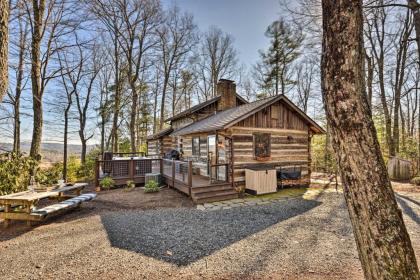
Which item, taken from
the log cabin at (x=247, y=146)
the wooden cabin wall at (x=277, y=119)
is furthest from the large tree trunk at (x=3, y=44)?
the wooden cabin wall at (x=277, y=119)

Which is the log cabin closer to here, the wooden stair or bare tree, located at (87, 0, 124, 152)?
the wooden stair

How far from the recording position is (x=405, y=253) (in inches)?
78.5

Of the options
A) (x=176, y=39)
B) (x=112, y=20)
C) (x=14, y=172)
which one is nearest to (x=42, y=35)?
(x=14, y=172)

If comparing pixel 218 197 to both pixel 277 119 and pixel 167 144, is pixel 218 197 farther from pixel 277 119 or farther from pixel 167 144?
pixel 167 144

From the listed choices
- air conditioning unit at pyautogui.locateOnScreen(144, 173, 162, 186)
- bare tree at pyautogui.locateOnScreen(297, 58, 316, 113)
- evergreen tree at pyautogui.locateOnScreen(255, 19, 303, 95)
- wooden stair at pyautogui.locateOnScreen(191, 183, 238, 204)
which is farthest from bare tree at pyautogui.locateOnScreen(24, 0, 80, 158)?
bare tree at pyautogui.locateOnScreen(297, 58, 316, 113)

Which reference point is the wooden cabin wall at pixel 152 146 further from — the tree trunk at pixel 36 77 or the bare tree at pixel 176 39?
the tree trunk at pixel 36 77

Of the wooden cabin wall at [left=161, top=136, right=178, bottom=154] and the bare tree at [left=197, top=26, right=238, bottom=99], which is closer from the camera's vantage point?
the wooden cabin wall at [left=161, top=136, right=178, bottom=154]

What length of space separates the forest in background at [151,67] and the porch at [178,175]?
3.35m

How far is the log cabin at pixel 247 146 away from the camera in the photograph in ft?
30.6

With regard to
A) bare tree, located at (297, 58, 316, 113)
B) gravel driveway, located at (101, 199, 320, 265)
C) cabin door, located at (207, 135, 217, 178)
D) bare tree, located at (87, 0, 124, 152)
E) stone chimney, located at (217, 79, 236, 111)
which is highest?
bare tree, located at (87, 0, 124, 152)

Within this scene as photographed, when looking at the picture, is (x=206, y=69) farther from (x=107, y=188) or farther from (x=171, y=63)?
(x=107, y=188)

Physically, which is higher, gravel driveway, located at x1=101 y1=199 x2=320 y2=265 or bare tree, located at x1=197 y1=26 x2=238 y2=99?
bare tree, located at x1=197 y1=26 x2=238 y2=99

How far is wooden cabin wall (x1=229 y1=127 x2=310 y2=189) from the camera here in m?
9.86

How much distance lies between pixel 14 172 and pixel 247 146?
9.12 meters
